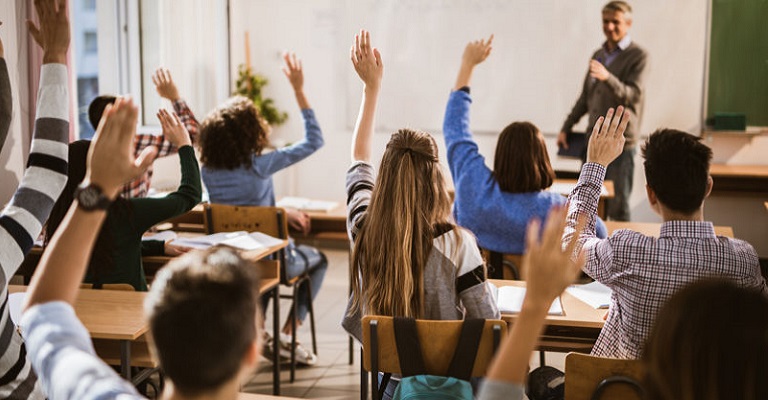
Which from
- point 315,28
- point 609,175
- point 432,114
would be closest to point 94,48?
point 315,28

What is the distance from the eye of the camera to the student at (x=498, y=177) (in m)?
3.18

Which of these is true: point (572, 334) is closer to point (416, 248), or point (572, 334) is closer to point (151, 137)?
point (416, 248)

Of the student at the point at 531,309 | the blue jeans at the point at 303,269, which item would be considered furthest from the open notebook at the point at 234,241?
the student at the point at 531,309

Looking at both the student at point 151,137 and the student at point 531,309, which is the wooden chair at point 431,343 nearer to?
the student at point 531,309

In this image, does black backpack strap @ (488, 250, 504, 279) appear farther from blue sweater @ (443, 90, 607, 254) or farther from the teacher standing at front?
the teacher standing at front

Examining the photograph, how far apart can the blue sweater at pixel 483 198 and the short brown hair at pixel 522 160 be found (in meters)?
0.05

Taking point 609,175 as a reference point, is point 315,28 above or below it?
above

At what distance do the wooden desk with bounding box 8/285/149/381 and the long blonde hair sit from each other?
2.10ft

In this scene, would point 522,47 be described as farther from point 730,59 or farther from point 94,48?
point 94,48

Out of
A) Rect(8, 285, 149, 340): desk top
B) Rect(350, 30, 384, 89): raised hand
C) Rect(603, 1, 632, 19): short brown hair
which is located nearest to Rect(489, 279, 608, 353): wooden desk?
Rect(350, 30, 384, 89): raised hand

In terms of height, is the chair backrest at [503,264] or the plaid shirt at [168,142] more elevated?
the plaid shirt at [168,142]

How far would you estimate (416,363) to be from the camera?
1.93 meters

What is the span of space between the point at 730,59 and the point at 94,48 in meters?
4.67

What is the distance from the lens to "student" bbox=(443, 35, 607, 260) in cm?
318
